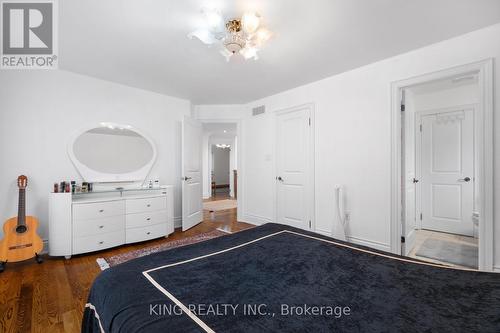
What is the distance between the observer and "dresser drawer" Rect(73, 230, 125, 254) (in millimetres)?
2791

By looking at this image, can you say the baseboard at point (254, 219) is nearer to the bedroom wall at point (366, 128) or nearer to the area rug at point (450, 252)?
the bedroom wall at point (366, 128)

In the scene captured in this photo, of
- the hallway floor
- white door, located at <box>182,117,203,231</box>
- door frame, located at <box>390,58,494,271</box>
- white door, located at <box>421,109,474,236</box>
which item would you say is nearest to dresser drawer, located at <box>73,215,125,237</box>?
white door, located at <box>182,117,203,231</box>

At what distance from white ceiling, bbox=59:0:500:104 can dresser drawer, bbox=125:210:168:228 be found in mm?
1979

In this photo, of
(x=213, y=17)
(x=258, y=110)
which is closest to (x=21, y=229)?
(x=213, y=17)

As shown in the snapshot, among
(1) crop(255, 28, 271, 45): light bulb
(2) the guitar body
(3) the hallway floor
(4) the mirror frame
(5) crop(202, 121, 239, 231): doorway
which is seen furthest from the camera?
(5) crop(202, 121, 239, 231): doorway

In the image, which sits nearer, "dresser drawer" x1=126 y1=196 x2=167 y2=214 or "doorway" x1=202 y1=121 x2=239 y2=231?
"dresser drawer" x1=126 y1=196 x2=167 y2=214

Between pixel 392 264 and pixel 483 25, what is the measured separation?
2466mm

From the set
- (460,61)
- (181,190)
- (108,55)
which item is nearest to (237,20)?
(108,55)

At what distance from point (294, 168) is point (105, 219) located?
9.27 feet

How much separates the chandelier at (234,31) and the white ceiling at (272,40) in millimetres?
99

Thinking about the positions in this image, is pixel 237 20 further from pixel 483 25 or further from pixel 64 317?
pixel 64 317

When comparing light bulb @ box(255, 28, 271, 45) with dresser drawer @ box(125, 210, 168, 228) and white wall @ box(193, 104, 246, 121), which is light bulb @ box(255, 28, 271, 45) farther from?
dresser drawer @ box(125, 210, 168, 228)

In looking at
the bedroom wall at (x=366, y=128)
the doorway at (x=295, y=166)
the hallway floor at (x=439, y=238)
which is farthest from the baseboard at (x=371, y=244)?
the doorway at (x=295, y=166)

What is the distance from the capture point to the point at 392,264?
1.21 m
